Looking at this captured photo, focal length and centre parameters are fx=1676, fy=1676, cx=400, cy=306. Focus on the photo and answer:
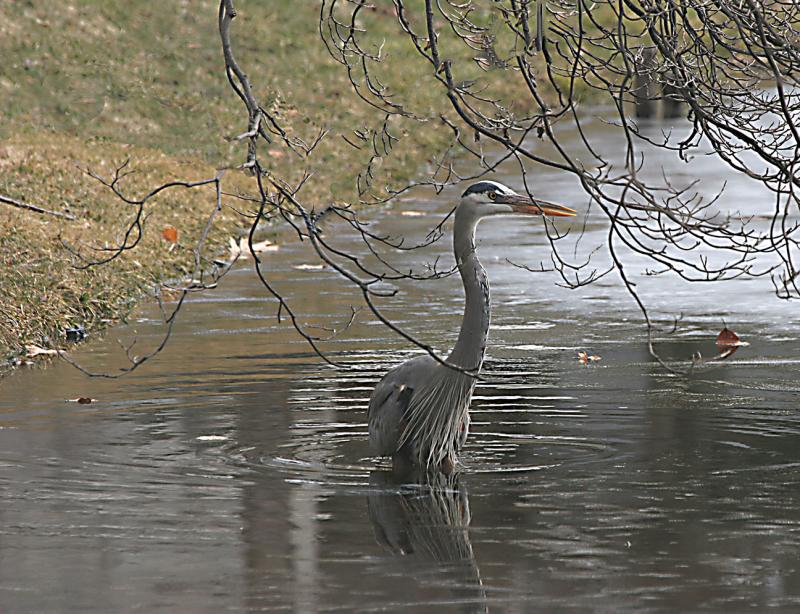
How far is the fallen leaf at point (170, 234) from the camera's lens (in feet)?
47.5

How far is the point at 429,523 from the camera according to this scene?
7.01 meters

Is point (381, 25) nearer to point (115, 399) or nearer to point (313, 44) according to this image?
point (313, 44)

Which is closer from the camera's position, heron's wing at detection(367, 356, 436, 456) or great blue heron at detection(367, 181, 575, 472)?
great blue heron at detection(367, 181, 575, 472)

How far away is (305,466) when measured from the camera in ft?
26.4

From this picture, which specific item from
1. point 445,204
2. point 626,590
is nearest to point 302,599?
point 626,590

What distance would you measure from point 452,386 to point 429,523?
3.51ft

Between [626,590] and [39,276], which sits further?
[39,276]

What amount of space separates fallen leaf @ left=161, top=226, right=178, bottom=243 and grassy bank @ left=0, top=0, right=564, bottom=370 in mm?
59

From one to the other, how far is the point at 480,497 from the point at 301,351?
3.89 m

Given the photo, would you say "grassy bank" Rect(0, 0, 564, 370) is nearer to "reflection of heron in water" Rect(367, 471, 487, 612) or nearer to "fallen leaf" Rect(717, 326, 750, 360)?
"reflection of heron in water" Rect(367, 471, 487, 612)

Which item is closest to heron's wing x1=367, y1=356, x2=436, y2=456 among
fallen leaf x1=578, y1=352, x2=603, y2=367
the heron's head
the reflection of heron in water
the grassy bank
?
the reflection of heron in water

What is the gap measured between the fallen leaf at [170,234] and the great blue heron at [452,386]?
6.71m

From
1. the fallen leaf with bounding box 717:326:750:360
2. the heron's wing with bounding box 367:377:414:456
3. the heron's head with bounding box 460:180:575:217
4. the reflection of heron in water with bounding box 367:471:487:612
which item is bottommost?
the reflection of heron in water with bounding box 367:471:487:612

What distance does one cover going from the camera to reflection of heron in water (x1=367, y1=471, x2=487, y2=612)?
20.3 feet
